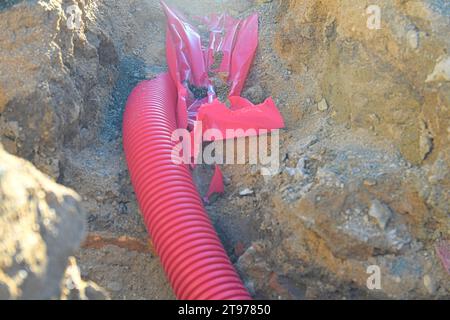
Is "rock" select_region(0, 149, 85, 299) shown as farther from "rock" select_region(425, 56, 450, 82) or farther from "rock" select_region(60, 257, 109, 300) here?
"rock" select_region(425, 56, 450, 82)

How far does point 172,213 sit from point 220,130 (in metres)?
0.69

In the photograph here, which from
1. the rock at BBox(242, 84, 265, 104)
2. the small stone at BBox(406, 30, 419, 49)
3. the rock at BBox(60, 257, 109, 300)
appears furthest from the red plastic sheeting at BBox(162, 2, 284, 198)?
the rock at BBox(60, 257, 109, 300)

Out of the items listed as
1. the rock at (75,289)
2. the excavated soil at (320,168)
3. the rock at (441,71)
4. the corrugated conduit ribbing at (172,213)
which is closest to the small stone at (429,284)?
the excavated soil at (320,168)

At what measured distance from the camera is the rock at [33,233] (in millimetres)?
1804

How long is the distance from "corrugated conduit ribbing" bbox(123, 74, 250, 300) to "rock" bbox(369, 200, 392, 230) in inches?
27.4

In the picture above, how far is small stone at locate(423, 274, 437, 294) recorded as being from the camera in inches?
93.5

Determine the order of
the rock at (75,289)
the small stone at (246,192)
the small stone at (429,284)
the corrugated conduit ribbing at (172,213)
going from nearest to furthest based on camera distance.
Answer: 1. the rock at (75,289)
2. the small stone at (429,284)
3. the corrugated conduit ribbing at (172,213)
4. the small stone at (246,192)

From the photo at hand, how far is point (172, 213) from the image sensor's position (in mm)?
2717

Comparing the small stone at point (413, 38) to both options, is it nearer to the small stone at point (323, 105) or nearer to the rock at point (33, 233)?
the small stone at point (323, 105)

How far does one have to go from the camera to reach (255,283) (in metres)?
2.65

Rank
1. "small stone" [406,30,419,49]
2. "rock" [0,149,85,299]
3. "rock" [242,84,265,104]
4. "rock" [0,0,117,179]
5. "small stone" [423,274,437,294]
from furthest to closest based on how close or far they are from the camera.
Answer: "rock" [242,84,265,104] < "rock" [0,0,117,179] < "small stone" [406,30,419,49] < "small stone" [423,274,437,294] < "rock" [0,149,85,299]

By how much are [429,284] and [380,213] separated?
1.22 feet

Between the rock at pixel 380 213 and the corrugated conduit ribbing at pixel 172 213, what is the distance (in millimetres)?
696

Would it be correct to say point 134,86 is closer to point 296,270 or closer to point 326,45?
point 326,45
